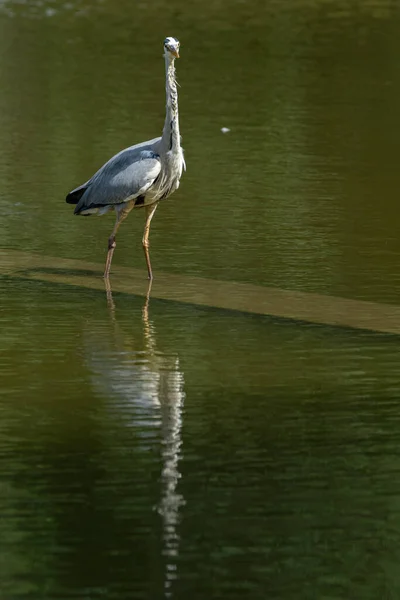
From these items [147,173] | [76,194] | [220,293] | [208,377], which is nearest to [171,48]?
[147,173]

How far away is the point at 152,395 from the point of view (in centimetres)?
973

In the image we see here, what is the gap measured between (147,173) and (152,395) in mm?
3685

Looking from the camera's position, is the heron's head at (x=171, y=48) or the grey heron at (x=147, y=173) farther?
the heron's head at (x=171, y=48)

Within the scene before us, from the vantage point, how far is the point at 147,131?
809 inches

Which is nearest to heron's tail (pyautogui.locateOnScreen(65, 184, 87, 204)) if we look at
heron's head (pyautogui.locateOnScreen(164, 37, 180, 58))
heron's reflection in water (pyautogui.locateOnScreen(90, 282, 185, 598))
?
heron's head (pyautogui.locateOnScreen(164, 37, 180, 58))

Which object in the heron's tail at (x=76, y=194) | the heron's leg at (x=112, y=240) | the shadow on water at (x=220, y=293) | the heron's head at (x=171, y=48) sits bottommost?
the shadow on water at (x=220, y=293)

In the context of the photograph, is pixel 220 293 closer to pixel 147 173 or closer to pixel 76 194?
pixel 147 173

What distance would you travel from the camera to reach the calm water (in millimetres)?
7211

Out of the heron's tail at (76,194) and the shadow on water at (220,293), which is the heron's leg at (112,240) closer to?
the shadow on water at (220,293)

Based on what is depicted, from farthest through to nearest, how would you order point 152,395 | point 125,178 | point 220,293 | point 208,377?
point 125,178, point 220,293, point 208,377, point 152,395

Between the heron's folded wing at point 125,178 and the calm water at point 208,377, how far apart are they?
753mm

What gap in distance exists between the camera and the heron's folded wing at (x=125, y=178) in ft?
43.0

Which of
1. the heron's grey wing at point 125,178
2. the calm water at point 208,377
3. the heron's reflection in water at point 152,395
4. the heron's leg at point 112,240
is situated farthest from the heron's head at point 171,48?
the heron's reflection in water at point 152,395

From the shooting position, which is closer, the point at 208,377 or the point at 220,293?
the point at 208,377
